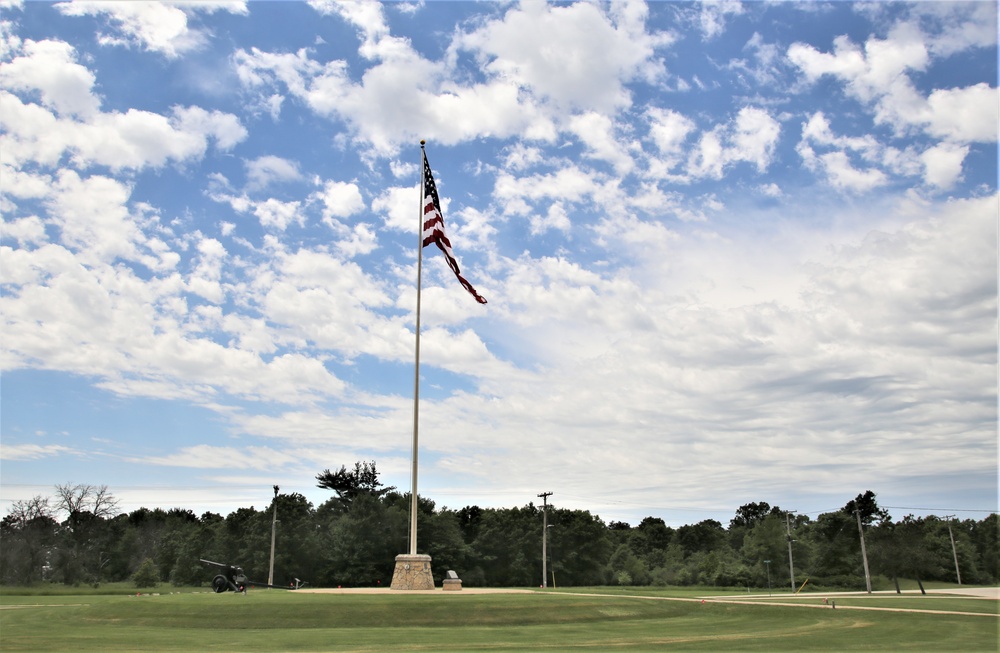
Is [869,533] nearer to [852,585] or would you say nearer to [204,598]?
[852,585]

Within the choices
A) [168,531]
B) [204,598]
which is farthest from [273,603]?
[168,531]

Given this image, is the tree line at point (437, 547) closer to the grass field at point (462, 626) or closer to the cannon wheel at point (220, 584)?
the grass field at point (462, 626)

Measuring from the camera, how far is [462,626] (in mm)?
29422

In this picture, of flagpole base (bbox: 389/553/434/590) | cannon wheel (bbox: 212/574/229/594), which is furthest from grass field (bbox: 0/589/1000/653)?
cannon wheel (bbox: 212/574/229/594)

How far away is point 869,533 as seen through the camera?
77.7 meters

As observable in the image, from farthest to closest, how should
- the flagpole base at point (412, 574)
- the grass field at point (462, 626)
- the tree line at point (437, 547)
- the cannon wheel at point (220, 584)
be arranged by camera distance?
the tree line at point (437, 547) → the flagpole base at point (412, 574) → the grass field at point (462, 626) → the cannon wheel at point (220, 584)

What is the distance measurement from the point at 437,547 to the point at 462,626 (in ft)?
175

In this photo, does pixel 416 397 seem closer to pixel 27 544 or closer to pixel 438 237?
pixel 438 237

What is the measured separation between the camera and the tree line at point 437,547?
79.0 metres

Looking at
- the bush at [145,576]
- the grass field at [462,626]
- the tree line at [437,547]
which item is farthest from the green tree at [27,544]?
the grass field at [462,626]

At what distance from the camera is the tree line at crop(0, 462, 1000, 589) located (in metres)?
79.0

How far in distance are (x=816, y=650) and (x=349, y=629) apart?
661 inches

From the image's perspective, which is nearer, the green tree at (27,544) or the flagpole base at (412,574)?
the flagpole base at (412,574)

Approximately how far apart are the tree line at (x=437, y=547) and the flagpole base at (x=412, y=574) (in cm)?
4040
